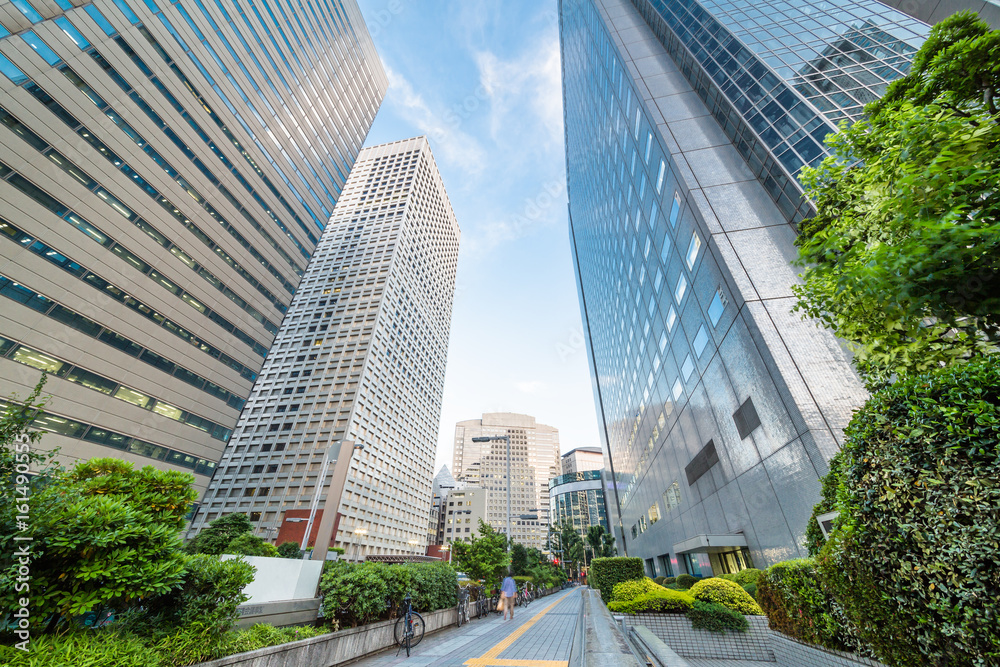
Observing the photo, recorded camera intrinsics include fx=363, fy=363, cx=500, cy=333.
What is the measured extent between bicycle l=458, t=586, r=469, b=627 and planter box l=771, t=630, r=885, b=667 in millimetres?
10865

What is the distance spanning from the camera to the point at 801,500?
1103 cm

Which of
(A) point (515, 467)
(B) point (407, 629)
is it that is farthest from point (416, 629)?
(A) point (515, 467)

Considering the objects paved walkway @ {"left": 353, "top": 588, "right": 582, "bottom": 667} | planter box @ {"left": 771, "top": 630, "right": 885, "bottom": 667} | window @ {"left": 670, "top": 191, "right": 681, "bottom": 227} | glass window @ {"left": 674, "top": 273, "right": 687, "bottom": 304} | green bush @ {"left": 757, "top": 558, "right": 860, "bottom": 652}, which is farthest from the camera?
glass window @ {"left": 674, "top": 273, "right": 687, "bottom": 304}

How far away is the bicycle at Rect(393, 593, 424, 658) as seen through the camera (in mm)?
9334

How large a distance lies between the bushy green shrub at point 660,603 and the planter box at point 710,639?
0.12 m

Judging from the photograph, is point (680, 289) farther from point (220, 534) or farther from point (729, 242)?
point (220, 534)

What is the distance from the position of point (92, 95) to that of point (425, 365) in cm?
5955

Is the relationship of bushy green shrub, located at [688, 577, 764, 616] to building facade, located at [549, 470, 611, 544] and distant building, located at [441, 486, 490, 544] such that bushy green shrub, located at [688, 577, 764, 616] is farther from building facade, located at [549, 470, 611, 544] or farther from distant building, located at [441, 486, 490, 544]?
distant building, located at [441, 486, 490, 544]

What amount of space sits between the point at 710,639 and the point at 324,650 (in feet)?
29.2

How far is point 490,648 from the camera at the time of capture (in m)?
9.54

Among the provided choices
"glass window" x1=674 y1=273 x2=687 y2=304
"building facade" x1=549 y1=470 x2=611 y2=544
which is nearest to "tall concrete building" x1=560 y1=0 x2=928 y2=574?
"glass window" x1=674 y1=273 x2=687 y2=304

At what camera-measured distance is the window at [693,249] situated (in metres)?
17.1

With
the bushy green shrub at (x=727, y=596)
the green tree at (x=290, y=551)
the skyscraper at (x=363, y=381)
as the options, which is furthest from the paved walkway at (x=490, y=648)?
the skyscraper at (x=363, y=381)

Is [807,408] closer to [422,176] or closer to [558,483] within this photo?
[422,176]
